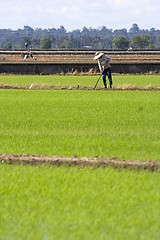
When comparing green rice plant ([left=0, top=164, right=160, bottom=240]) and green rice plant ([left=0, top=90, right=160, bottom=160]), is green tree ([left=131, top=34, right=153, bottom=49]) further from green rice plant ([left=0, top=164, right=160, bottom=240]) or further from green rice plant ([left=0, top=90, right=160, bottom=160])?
green rice plant ([left=0, top=164, right=160, bottom=240])

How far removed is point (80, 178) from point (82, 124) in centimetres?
665

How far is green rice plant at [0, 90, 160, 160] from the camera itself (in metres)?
12.9

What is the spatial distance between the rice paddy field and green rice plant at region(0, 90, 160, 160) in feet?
0.06

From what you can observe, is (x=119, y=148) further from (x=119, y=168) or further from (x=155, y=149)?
(x=119, y=168)

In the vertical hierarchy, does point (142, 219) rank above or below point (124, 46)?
above

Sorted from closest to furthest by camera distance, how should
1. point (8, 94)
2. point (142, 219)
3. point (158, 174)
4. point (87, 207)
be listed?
point (142, 219) < point (87, 207) < point (158, 174) < point (8, 94)

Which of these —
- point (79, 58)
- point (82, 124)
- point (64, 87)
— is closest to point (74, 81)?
point (64, 87)

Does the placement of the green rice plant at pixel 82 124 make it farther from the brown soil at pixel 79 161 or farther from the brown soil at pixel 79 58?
the brown soil at pixel 79 58

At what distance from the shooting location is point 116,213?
27.2 feet

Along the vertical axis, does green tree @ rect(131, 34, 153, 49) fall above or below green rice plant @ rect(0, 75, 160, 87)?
below

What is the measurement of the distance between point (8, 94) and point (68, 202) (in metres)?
17.3

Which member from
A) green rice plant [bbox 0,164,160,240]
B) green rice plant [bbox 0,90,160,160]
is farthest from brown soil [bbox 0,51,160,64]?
green rice plant [bbox 0,164,160,240]

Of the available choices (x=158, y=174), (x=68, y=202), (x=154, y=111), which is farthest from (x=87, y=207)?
(x=154, y=111)

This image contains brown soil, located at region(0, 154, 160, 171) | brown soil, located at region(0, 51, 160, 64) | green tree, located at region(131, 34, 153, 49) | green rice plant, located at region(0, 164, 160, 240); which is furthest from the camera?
green tree, located at region(131, 34, 153, 49)
